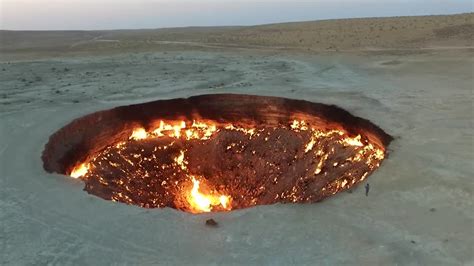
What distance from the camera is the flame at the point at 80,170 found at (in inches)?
322

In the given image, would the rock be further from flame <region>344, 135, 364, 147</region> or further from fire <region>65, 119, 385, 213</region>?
flame <region>344, 135, 364, 147</region>

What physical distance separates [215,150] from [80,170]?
2900 millimetres

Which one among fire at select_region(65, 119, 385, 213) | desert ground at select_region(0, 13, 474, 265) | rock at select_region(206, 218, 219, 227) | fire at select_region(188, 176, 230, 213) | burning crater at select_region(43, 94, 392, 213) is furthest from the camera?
fire at select_region(188, 176, 230, 213)

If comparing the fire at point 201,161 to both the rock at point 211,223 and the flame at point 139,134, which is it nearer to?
the flame at point 139,134

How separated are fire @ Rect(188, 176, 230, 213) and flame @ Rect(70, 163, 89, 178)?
2285 millimetres

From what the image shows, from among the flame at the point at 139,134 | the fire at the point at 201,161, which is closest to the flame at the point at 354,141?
the fire at the point at 201,161

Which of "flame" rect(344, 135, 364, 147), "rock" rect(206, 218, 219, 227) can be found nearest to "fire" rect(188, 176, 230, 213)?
"flame" rect(344, 135, 364, 147)

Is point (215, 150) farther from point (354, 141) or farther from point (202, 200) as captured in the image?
point (354, 141)

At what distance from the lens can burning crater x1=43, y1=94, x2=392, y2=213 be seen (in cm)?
807

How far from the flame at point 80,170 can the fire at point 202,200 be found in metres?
2.28

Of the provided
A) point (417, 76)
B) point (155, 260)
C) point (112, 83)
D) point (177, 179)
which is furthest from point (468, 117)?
point (112, 83)

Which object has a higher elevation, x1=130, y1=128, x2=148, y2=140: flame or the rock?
the rock

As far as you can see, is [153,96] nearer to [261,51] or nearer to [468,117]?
[468,117]

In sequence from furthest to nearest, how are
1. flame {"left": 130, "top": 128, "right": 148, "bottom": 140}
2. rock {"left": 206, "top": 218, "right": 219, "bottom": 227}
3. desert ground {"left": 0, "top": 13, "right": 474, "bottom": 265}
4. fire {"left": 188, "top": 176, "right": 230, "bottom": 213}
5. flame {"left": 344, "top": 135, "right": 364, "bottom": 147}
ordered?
flame {"left": 130, "top": 128, "right": 148, "bottom": 140} → fire {"left": 188, "top": 176, "right": 230, "bottom": 213} → flame {"left": 344, "top": 135, "right": 364, "bottom": 147} → rock {"left": 206, "top": 218, "right": 219, "bottom": 227} → desert ground {"left": 0, "top": 13, "right": 474, "bottom": 265}
